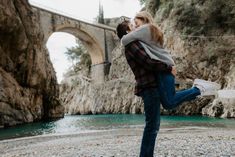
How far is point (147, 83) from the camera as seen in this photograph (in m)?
3.59

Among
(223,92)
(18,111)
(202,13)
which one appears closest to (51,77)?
(18,111)

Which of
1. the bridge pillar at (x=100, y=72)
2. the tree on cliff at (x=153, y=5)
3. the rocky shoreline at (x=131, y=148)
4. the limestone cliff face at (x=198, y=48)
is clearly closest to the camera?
the rocky shoreline at (x=131, y=148)

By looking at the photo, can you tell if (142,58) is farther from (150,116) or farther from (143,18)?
(150,116)

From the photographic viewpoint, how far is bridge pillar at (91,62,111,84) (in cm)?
5234

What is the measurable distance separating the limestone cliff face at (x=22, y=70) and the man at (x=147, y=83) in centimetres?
1833

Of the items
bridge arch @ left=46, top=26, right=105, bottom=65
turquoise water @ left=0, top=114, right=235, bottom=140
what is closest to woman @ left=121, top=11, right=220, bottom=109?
turquoise water @ left=0, top=114, right=235, bottom=140

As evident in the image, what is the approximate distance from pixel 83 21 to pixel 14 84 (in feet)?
86.0

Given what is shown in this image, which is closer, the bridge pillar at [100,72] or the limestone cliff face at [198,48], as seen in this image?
the limestone cliff face at [198,48]

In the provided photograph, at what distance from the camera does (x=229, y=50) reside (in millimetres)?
30906

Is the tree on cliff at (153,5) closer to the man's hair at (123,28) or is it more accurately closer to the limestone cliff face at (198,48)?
the limestone cliff face at (198,48)

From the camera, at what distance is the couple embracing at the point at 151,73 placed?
359 centimetres

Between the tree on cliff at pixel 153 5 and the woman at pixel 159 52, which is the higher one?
the tree on cliff at pixel 153 5

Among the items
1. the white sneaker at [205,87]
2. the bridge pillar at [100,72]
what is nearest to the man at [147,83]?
the white sneaker at [205,87]

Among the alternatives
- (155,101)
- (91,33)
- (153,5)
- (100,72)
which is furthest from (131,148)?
(100,72)
